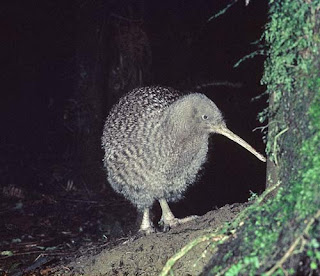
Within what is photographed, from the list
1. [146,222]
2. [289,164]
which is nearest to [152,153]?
[146,222]

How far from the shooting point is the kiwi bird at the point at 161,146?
4984mm

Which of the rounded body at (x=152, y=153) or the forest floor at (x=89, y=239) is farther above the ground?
the rounded body at (x=152, y=153)

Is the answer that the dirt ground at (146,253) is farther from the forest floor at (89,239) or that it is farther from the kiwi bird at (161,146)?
the kiwi bird at (161,146)

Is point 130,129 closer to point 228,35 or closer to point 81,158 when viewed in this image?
point 81,158

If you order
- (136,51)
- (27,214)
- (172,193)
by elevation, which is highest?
(136,51)

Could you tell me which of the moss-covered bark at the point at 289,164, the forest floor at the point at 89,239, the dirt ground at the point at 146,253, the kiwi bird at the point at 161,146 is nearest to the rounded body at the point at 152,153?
the kiwi bird at the point at 161,146

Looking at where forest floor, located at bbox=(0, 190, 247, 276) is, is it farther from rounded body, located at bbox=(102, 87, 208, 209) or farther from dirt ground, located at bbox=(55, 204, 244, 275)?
rounded body, located at bbox=(102, 87, 208, 209)

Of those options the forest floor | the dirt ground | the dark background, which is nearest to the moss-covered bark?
the forest floor

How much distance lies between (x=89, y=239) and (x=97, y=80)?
2.57 m

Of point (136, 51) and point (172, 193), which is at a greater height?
point (136, 51)

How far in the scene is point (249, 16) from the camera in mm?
9117

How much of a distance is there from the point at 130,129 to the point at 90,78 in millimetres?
3049

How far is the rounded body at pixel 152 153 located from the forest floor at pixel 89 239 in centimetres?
40

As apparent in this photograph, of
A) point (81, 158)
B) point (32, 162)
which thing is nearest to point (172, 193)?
point (81, 158)
